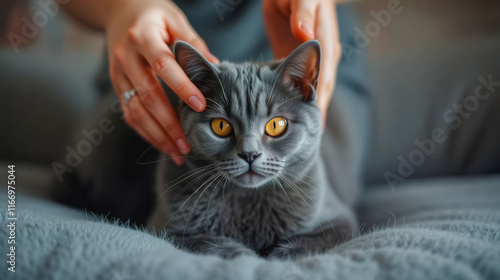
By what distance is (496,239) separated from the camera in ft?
1.87

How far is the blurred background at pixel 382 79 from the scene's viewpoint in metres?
0.92

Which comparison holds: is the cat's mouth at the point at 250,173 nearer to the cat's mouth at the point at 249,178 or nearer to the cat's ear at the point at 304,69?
the cat's mouth at the point at 249,178

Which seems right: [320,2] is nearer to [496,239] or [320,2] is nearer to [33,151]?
[496,239]

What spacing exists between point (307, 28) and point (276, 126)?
9.5 inches

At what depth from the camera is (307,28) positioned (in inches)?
29.4

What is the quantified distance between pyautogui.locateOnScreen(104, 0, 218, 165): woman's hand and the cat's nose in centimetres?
13

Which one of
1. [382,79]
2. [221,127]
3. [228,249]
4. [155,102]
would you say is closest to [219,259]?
[228,249]

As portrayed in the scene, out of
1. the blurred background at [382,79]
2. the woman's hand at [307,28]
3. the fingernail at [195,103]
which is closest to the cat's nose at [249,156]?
the fingernail at [195,103]

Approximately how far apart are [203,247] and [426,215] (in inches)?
21.7

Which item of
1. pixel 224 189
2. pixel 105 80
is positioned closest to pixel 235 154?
pixel 224 189

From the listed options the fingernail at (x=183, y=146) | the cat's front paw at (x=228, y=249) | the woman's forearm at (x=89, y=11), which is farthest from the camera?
the woman's forearm at (x=89, y=11)

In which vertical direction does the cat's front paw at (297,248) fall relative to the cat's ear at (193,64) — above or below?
below

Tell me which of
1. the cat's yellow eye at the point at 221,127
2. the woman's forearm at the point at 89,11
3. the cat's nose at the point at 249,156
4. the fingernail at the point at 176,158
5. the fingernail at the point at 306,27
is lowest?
the fingernail at the point at 176,158

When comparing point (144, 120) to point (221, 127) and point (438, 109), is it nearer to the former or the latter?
point (221, 127)
